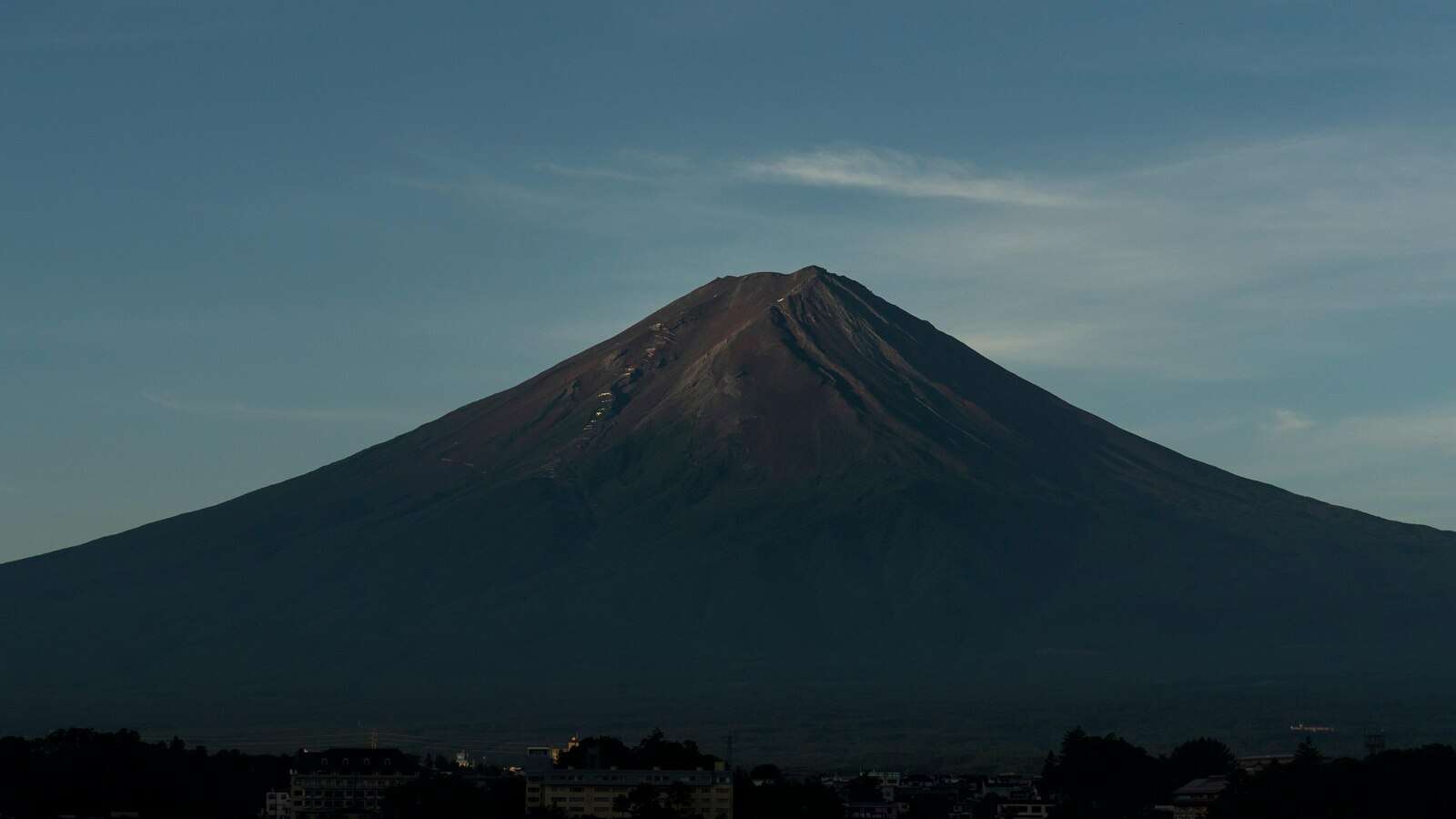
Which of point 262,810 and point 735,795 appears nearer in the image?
point 735,795

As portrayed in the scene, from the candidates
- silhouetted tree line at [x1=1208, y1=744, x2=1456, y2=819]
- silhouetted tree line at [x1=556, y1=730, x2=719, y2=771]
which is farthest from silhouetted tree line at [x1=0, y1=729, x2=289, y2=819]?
silhouetted tree line at [x1=1208, y1=744, x2=1456, y2=819]

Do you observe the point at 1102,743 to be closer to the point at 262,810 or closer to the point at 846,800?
the point at 846,800

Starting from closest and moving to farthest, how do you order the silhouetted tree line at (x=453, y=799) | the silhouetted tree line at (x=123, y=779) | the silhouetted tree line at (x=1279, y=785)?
the silhouetted tree line at (x=453, y=799), the silhouetted tree line at (x=123, y=779), the silhouetted tree line at (x=1279, y=785)

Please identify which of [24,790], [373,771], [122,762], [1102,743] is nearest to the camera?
[24,790]

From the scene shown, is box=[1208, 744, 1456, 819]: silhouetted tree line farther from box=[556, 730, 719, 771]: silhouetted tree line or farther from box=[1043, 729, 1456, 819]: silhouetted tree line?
box=[556, 730, 719, 771]: silhouetted tree line

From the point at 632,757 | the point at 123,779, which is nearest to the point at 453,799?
the point at 123,779

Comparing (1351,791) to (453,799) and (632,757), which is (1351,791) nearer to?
(632,757)

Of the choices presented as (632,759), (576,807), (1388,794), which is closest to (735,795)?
(576,807)

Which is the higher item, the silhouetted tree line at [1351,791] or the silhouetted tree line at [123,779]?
the silhouetted tree line at [123,779]

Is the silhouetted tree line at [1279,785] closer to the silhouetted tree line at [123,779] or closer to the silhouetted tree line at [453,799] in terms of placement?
the silhouetted tree line at [453,799]

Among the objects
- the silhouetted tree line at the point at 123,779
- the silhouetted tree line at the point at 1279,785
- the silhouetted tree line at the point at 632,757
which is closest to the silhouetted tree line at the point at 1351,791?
the silhouetted tree line at the point at 1279,785
